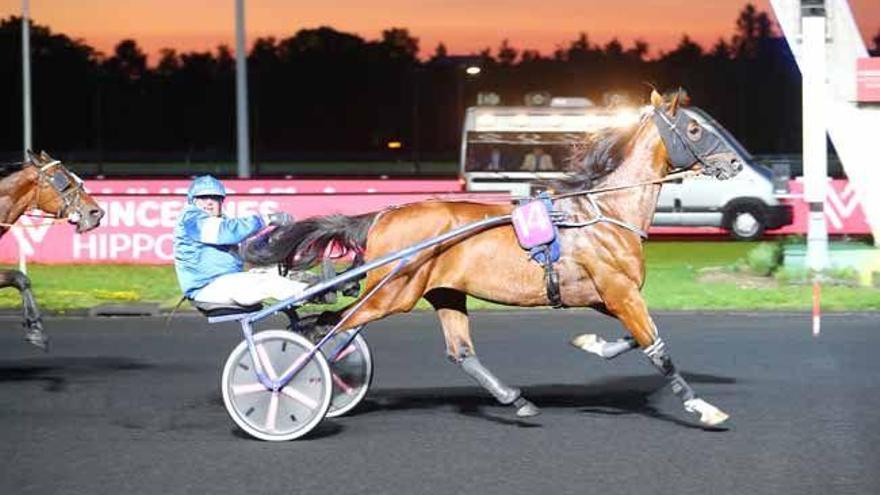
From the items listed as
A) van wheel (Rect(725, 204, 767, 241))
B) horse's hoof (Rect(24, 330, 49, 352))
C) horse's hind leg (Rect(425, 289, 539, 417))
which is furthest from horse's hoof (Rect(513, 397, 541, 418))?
van wheel (Rect(725, 204, 767, 241))

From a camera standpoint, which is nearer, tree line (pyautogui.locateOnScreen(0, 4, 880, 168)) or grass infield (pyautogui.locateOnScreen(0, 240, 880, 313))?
grass infield (pyautogui.locateOnScreen(0, 240, 880, 313))

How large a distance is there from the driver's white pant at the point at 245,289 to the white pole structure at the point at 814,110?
10960 millimetres

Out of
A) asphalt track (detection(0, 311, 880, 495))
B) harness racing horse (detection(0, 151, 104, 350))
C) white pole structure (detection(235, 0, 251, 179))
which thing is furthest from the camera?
white pole structure (detection(235, 0, 251, 179))

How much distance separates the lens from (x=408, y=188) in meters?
28.5

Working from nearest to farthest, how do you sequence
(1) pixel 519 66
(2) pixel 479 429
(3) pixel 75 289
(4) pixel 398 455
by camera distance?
(4) pixel 398 455 → (2) pixel 479 429 → (3) pixel 75 289 → (1) pixel 519 66

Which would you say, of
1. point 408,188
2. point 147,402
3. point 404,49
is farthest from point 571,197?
point 404,49

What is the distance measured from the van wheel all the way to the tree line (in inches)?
1107

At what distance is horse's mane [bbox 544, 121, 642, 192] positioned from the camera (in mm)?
10633

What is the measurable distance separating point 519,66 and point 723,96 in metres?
10.2

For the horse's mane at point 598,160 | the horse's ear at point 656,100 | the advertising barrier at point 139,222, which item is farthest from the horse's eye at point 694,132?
the advertising barrier at point 139,222

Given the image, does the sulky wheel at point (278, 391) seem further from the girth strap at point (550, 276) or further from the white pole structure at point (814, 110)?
the white pole structure at point (814, 110)

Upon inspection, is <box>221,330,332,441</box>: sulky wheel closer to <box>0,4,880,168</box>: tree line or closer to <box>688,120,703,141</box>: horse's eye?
<box>688,120,703,141</box>: horse's eye

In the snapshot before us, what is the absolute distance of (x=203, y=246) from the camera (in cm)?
1013

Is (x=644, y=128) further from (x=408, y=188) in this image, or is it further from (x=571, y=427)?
(x=408, y=188)
